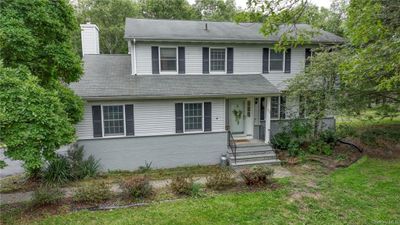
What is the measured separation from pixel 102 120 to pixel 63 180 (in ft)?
8.83

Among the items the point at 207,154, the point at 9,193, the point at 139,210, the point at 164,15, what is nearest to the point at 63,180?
the point at 9,193

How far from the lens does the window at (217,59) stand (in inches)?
490

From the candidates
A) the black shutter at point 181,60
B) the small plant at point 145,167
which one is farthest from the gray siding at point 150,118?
the black shutter at point 181,60

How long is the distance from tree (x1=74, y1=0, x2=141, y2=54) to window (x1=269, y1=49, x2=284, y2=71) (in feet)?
62.9

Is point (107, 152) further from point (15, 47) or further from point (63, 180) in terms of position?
point (15, 47)

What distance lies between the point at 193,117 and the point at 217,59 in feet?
10.9

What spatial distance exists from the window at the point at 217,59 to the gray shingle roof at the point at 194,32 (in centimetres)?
64

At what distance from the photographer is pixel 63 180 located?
28.3 feet

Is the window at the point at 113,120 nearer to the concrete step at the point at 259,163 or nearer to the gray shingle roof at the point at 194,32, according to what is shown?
the gray shingle roof at the point at 194,32

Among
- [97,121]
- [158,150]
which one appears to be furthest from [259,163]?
[97,121]

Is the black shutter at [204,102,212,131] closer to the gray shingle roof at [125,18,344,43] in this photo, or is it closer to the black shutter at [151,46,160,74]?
the black shutter at [151,46,160,74]

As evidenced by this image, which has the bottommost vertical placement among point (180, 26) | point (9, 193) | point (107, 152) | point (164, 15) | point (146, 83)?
point (9, 193)

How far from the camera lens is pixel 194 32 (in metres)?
12.9

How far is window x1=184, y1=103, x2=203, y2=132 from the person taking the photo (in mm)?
11156
